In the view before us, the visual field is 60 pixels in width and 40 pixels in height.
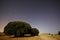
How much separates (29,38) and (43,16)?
57.4 inches

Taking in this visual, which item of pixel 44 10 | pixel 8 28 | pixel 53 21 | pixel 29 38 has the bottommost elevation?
pixel 29 38

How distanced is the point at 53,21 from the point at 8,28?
1475mm

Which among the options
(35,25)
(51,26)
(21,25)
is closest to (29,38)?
(21,25)

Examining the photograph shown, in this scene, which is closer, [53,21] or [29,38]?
[29,38]

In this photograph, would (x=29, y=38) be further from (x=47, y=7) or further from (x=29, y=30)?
(x=47, y=7)

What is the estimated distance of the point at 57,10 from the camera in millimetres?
3965

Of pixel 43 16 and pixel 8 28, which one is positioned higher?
pixel 43 16

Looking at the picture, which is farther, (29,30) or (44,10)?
(44,10)

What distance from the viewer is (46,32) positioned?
3.89 m

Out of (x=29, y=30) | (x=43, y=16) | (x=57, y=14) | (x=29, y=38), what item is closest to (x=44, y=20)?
(x=43, y=16)

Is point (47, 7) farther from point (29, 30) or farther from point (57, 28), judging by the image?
point (29, 30)

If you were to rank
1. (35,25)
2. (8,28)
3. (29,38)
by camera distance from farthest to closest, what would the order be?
(35,25), (8,28), (29,38)

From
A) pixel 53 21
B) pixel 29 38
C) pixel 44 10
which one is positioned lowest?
pixel 29 38

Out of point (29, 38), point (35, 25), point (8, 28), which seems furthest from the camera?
point (35, 25)
